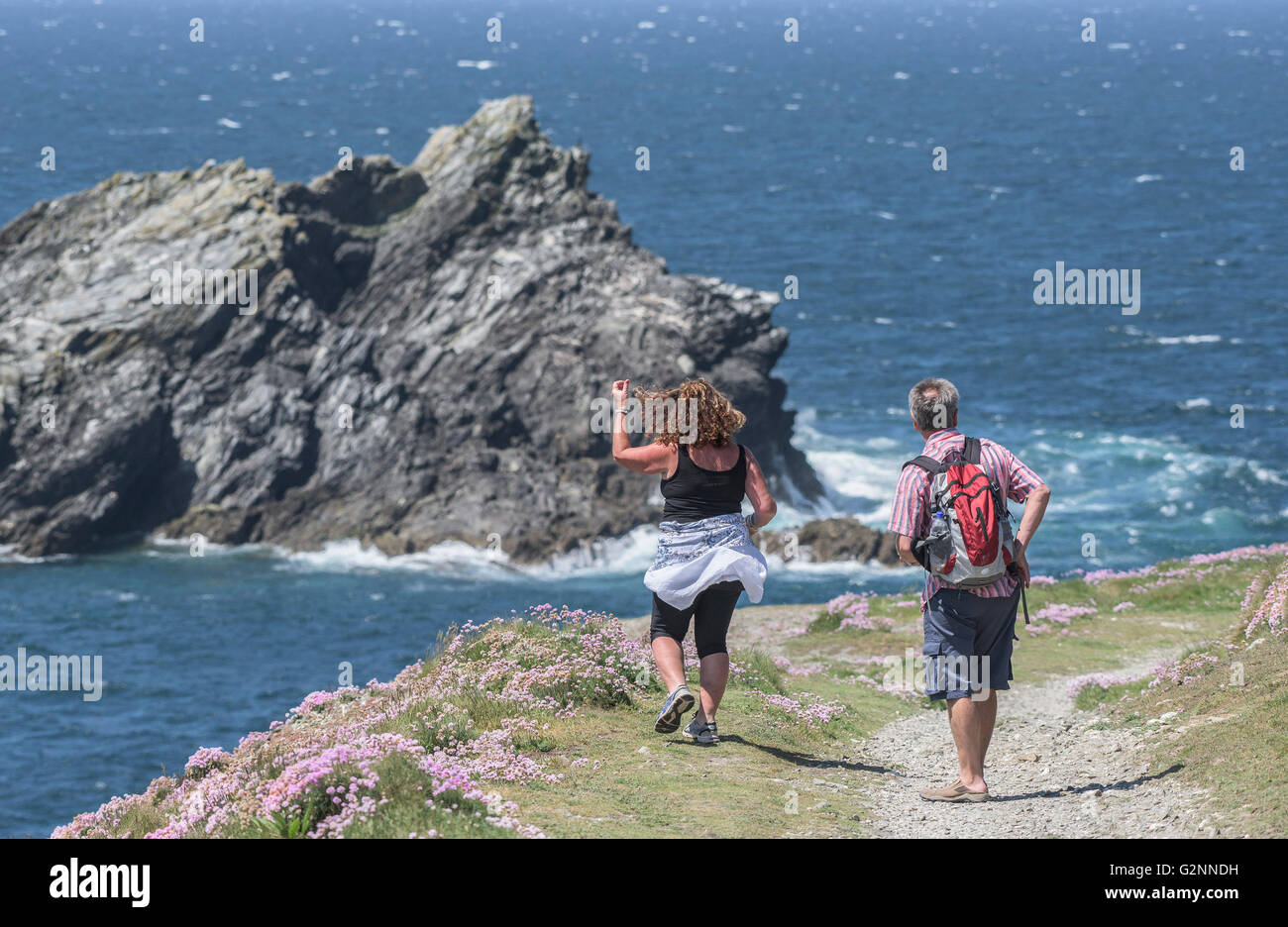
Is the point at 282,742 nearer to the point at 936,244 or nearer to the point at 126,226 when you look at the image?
the point at 126,226

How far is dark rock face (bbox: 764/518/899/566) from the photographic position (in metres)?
52.1

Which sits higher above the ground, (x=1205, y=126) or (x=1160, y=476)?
(x=1205, y=126)

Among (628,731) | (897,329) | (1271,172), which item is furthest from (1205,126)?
(628,731)

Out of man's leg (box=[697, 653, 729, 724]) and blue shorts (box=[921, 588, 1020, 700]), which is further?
man's leg (box=[697, 653, 729, 724])

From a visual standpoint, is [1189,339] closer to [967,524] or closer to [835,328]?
[835,328]

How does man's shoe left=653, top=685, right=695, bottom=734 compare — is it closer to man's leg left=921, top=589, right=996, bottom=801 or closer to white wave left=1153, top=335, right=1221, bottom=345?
→ man's leg left=921, top=589, right=996, bottom=801

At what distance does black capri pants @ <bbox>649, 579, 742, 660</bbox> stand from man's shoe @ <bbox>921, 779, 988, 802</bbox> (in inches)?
84.5

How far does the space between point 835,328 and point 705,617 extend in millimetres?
74897

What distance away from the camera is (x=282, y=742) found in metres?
13.6

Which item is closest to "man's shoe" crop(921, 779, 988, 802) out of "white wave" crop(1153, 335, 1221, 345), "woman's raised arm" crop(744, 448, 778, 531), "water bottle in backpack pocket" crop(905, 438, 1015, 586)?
"water bottle in backpack pocket" crop(905, 438, 1015, 586)

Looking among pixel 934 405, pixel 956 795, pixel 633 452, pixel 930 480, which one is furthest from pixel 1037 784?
pixel 633 452

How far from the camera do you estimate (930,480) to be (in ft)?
38.8
